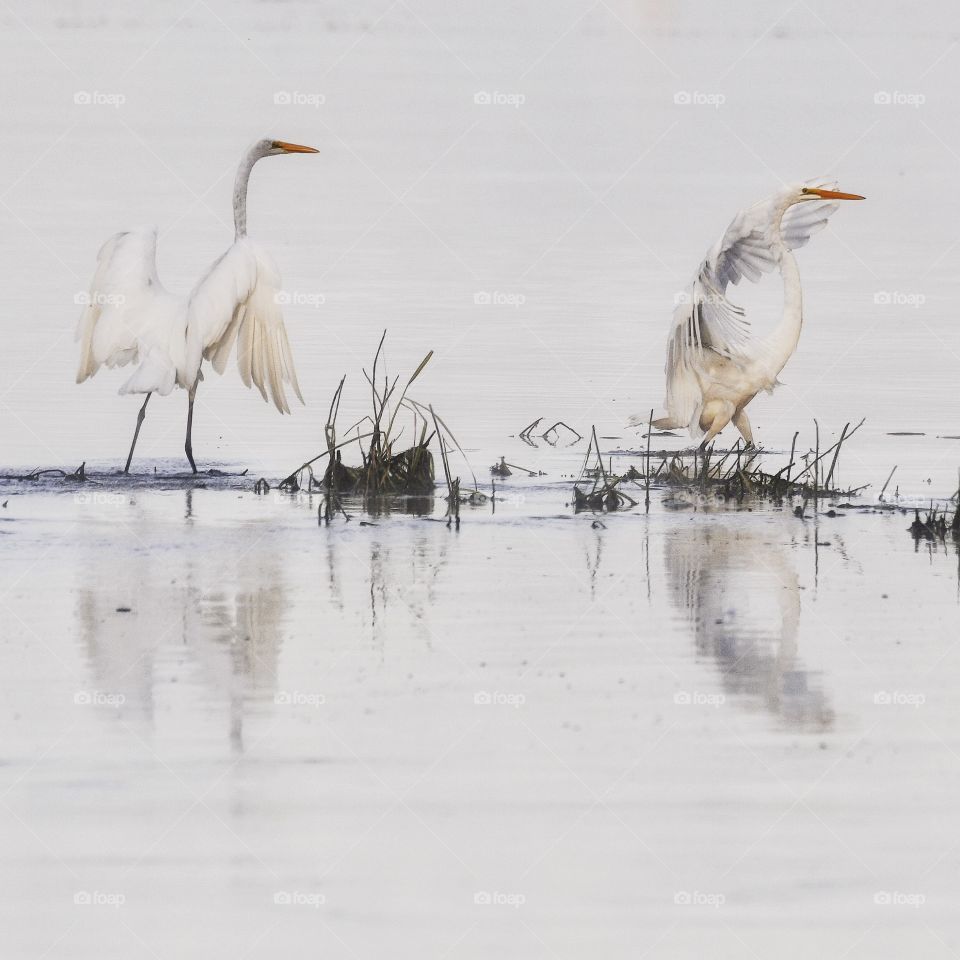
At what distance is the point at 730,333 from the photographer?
1215cm

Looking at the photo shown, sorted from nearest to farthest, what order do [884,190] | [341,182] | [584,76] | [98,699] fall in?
[98,699] < [884,190] < [341,182] < [584,76]

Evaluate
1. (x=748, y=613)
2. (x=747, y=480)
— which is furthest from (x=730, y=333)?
(x=748, y=613)

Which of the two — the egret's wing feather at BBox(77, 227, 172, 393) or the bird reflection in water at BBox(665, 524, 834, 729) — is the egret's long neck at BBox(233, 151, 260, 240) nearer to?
the egret's wing feather at BBox(77, 227, 172, 393)

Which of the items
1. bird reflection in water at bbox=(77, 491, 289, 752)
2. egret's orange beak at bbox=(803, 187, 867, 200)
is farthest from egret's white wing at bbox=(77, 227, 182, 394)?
egret's orange beak at bbox=(803, 187, 867, 200)

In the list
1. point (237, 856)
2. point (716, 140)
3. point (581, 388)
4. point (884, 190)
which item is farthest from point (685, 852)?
point (716, 140)

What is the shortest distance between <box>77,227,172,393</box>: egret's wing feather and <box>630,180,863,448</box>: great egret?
10.4ft

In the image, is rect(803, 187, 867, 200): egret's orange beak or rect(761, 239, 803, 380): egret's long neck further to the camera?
rect(803, 187, 867, 200): egret's orange beak

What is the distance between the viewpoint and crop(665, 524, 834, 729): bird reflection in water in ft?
20.6

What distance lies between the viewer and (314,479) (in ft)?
37.4

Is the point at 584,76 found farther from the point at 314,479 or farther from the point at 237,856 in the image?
the point at 237,856

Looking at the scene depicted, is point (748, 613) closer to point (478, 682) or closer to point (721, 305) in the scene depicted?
point (478, 682)

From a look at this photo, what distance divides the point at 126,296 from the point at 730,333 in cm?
369

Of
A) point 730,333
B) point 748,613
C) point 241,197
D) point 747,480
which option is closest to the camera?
point 748,613

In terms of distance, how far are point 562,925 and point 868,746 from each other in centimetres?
158
